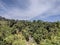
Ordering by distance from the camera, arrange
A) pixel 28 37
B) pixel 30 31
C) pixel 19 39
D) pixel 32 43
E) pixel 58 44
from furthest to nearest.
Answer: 1. pixel 30 31
2. pixel 28 37
3. pixel 32 43
4. pixel 19 39
5. pixel 58 44

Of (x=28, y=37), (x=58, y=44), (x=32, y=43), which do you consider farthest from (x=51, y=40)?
(x=28, y=37)

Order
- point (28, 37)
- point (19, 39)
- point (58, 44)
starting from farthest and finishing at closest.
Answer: point (28, 37) < point (19, 39) < point (58, 44)

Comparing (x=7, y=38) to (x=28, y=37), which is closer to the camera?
(x=7, y=38)

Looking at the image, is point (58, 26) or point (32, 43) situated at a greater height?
point (58, 26)

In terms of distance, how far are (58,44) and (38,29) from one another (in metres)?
17.6

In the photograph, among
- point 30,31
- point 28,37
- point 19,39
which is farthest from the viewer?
point 30,31

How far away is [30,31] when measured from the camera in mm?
63750

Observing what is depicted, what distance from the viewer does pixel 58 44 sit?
154ft

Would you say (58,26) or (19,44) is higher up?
(58,26)

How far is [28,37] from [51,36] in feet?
28.9

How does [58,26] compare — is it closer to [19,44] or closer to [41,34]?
[41,34]

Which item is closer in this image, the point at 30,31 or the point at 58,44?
the point at 58,44

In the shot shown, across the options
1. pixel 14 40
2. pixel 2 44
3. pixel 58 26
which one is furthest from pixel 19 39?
pixel 58 26

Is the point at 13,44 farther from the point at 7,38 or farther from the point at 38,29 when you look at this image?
the point at 38,29
